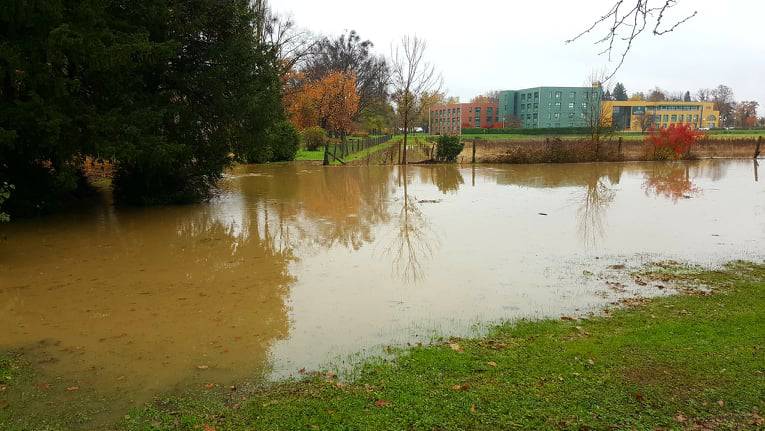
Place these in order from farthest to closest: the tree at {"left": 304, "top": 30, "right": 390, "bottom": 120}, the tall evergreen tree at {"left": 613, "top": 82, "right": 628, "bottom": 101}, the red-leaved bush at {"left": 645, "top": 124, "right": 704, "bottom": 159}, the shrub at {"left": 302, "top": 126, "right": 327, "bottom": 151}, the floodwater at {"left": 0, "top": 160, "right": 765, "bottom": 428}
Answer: the tall evergreen tree at {"left": 613, "top": 82, "right": 628, "bottom": 101} < the tree at {"left": 304, "top": 30, "right": 390, "bottom": 120} < the shrub at {"left": 302, "top": 126, "right": 327, "bottom": 151} < the red-leaved bush at {"left": 645, "top": 124, "right": 704, "bottom": 159} < the floodwater at {"left": 0, "top": 160, "right": 765, "bottom": 428}

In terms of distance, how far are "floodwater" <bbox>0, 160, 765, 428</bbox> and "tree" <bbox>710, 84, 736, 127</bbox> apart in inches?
4594

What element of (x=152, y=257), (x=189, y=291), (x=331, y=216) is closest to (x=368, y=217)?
(x=331, y=216)

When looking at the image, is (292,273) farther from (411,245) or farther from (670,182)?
(670,182)

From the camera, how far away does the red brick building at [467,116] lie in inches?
4542

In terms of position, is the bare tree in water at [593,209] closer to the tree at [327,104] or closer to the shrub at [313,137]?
the shrub at [313,137]

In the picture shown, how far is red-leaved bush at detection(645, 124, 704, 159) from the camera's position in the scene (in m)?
32.4

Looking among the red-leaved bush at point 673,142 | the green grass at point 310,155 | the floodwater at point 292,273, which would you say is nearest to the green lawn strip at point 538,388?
the floodwater at point 292,273

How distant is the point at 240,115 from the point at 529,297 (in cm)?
984

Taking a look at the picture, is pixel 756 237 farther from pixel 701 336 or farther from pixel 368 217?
pixel 368 217

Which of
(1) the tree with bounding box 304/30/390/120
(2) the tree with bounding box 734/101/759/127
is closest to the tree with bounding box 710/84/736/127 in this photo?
(2) the tree with bounding box 734/101/759/127

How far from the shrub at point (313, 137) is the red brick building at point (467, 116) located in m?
76.0

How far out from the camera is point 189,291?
7.38 meters

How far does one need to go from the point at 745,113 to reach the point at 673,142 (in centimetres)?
10028

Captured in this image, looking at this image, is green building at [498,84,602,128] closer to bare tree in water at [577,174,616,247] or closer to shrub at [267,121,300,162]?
shrub at [267,121,300,162]
